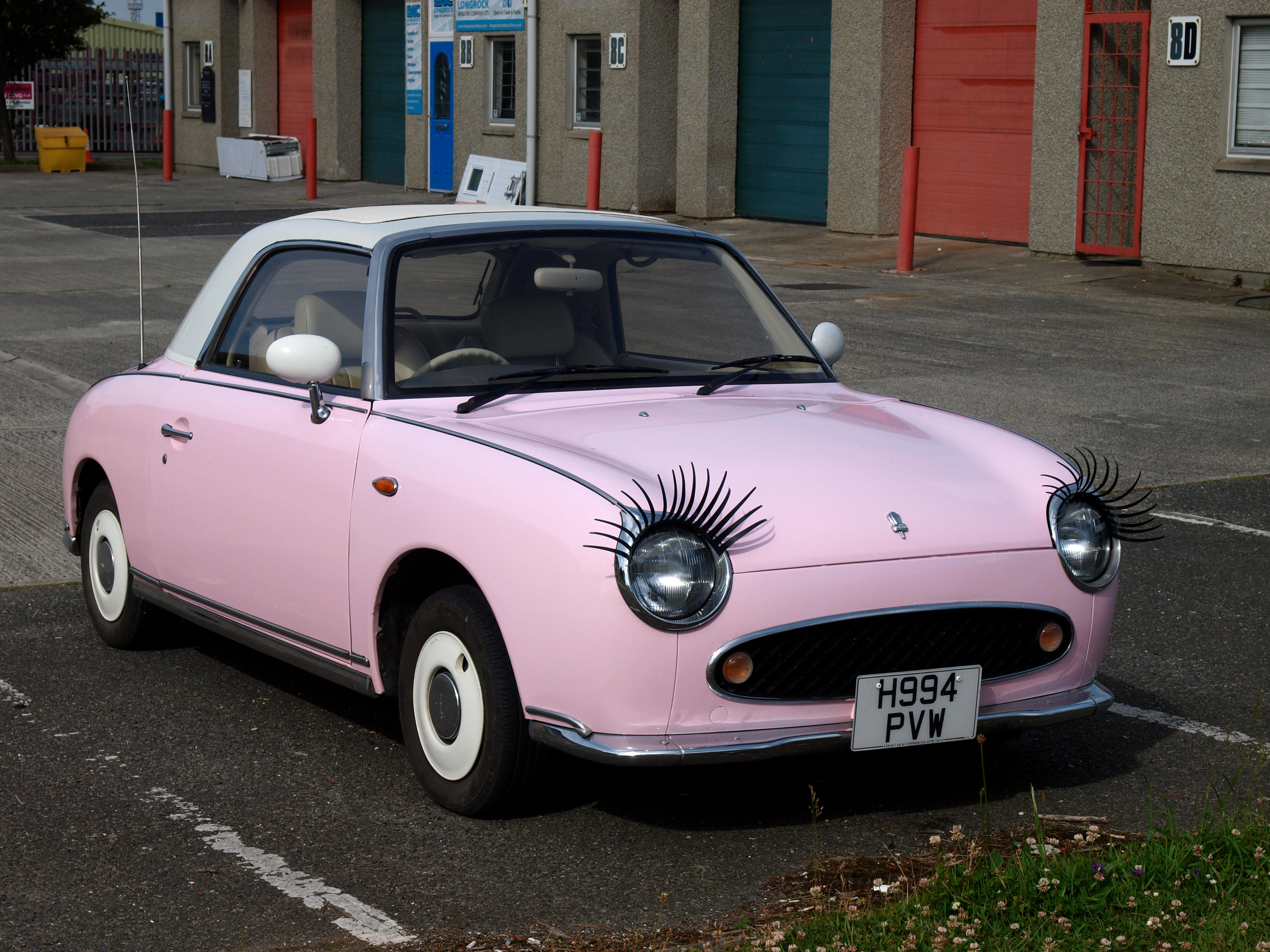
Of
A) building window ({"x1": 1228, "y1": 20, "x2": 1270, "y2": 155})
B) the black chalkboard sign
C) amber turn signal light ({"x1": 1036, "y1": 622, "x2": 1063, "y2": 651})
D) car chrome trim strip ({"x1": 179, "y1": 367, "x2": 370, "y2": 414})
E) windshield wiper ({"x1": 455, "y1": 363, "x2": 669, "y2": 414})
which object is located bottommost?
amber turn signal light ({"x1": 1036, "y1": 622, "x2": 1063, "y2": 651})

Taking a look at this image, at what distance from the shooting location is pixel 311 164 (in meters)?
28.9

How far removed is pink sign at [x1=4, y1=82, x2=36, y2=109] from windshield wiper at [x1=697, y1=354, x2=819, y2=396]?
37224 millimetres

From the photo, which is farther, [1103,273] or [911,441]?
[1103,273]

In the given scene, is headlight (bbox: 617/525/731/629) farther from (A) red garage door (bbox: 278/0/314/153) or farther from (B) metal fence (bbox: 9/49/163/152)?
(B) metal fence (bbox: 9/49/163/152)

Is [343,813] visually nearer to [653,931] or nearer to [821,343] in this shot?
[653,931]

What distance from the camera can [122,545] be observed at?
5.51m

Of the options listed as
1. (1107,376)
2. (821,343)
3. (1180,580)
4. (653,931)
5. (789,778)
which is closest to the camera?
(653,931)

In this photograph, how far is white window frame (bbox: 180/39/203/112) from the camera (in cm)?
3834

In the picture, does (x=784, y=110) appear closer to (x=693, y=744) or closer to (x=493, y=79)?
(x=493, y=79)

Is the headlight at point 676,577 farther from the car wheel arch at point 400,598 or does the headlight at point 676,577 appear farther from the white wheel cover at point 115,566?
the white wheel cover at point 115,566

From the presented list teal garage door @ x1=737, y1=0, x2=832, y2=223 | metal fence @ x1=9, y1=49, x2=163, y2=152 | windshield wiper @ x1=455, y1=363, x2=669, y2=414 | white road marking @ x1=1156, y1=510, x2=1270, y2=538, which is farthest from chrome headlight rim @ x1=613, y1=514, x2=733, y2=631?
metal fence @ x1=9, y1=49, x2=163, y2=152

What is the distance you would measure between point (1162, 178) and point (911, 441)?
1420 centimetres

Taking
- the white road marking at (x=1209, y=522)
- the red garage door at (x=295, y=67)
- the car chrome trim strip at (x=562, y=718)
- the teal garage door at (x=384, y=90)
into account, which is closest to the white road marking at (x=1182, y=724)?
the car chrome trim strip at (x=562, y=718)

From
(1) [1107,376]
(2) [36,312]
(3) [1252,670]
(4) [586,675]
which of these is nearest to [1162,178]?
(1) [1107,376]
